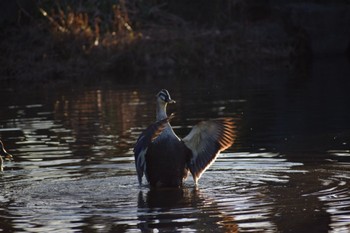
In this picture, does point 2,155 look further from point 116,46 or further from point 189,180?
point 116,46

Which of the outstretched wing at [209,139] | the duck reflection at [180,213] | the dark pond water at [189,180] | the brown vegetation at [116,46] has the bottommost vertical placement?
the duck reflection at [180,213]

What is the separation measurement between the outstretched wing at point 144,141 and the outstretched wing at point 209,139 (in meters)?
0.55

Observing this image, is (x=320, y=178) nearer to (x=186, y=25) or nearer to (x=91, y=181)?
(x=91, y=181)

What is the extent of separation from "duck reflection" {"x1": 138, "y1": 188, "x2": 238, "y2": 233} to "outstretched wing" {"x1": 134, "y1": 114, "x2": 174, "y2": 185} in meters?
0.30

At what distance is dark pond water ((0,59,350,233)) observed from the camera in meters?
8.94

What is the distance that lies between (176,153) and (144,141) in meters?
0.74

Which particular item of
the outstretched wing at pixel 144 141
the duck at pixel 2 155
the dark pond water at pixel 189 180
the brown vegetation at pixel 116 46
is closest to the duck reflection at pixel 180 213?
the dark pond water at pixel 189 180

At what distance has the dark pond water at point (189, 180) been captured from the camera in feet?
29.3

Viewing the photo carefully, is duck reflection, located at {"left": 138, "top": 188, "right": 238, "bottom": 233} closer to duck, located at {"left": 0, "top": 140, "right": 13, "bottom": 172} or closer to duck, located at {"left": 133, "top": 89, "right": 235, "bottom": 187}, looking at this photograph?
duck, located at {"left": 133, "top": 89, "right": 235, "bottom": 187}

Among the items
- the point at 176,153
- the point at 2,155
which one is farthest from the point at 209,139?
the point at 2,155

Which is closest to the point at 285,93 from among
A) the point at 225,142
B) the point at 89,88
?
the point at 89,88

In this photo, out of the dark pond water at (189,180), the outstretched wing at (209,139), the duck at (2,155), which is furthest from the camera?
the duck at (2,155)

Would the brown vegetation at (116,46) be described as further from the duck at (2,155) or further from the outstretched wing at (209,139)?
the outstretched wing at (209,139)

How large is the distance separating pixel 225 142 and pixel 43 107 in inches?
395
